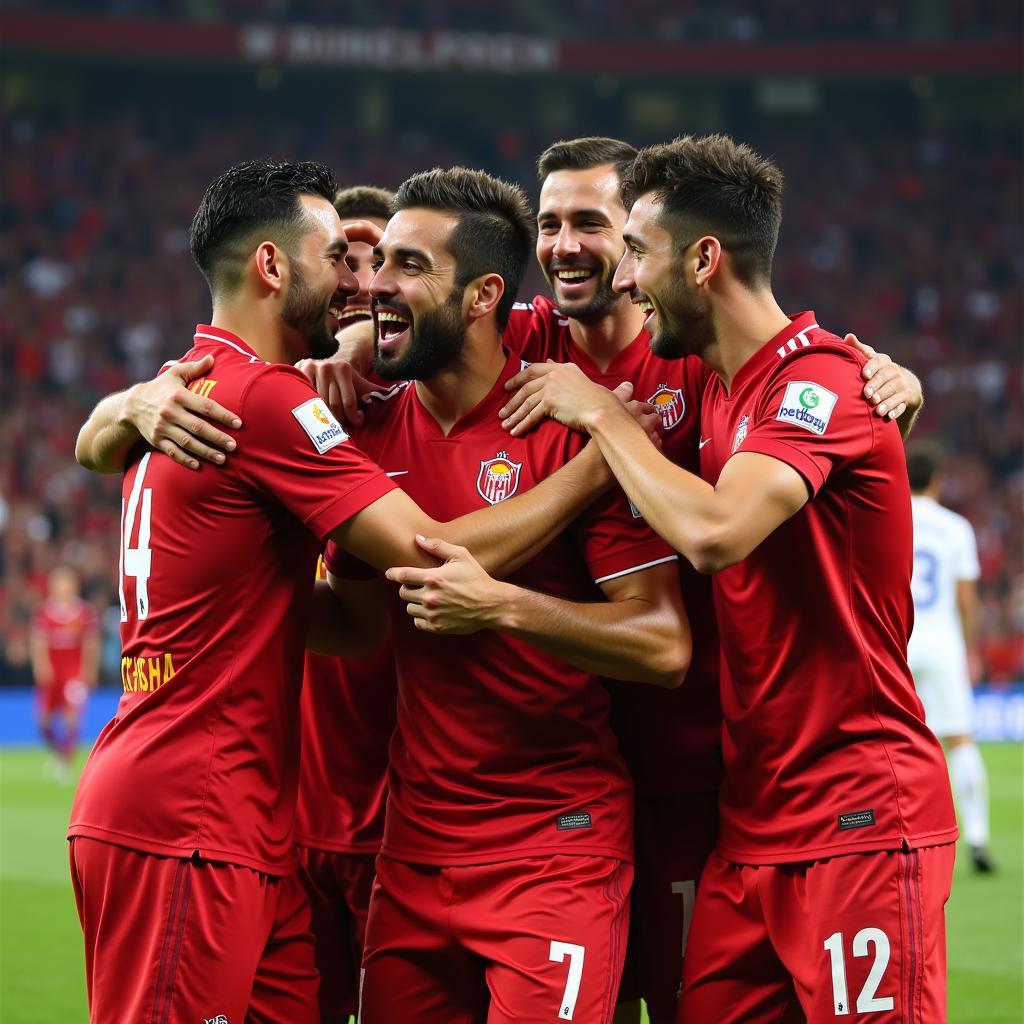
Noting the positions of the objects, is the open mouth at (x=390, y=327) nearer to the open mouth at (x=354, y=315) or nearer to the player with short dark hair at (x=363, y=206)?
the open mouth at (x=354, y=315)

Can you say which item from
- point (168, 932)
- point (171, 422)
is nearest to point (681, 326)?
point (171, 422)

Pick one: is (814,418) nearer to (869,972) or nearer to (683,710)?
(683,710)

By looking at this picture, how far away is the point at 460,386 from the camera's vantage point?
4.06m

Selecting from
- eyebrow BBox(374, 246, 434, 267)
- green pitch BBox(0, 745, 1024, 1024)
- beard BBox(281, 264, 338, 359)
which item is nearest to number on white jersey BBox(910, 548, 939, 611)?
green pitch BBox(0, 745, 1024, 1024)

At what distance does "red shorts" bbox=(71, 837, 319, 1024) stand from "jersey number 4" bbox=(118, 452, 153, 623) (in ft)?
1.91

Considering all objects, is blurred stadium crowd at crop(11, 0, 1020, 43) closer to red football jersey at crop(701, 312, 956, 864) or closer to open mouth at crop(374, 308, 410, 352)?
open mouth at crop(374, 308, 410, 352)

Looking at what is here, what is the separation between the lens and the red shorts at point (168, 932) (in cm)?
340

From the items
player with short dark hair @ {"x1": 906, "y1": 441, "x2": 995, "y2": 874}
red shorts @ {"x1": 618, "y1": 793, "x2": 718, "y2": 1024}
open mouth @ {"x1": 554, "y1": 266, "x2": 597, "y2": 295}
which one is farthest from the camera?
player with short dark hair @ {"x1": 906, "y1": 441, "x2": 995, "y2": 874}

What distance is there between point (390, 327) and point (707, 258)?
86cm

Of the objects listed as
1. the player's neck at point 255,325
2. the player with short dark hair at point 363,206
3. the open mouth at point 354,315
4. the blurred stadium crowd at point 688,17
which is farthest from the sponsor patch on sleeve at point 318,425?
the blurred stadium crowd at point 688,17

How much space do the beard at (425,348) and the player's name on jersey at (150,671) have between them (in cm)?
96

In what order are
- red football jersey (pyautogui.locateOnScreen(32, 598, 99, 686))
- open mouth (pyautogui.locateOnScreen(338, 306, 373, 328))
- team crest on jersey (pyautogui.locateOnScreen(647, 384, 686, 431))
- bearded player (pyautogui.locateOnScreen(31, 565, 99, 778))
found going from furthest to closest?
red football jersey (pyautogui.locateOnScreen(32, 598, 99, 686))
bearded player (pyautogui.locateOnScreen(31, 565, 99, 778))
open mouth (pyautogui.locateOnScreen(338, 306, 373, 328))
team crest on jersey (pyautogui.locateOnScreen(647, 384, 686, 431))

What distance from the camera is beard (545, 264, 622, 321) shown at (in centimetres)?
462

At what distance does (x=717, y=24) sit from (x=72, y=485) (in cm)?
1671
